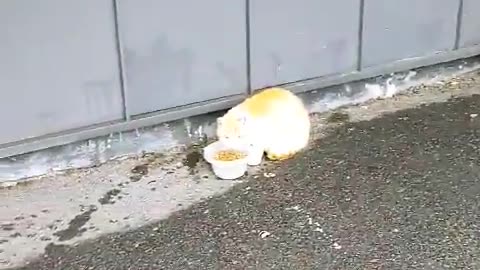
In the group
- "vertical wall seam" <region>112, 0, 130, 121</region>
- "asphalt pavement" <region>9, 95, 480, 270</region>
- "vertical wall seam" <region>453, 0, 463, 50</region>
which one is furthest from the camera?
"vertical wall seam" <region>453, 0, 463, 50</region>

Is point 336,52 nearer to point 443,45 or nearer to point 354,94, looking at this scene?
point 354,94

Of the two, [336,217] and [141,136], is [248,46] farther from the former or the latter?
[336,217]

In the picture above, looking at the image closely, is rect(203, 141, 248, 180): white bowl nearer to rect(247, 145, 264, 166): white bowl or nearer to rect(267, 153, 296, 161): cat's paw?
rect(247, 145, 264, 166): white bowl

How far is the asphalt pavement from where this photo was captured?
2629 mm

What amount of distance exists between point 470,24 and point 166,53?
1462 mm

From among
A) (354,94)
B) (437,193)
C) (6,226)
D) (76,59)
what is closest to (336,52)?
(354,94)

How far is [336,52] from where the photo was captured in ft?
11.3

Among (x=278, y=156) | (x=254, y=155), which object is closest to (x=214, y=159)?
(x=254, y=155)

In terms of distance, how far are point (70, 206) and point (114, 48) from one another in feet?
1.93

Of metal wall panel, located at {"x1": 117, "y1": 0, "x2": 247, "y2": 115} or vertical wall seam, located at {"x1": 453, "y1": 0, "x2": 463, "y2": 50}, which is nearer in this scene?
metal wall panel, located at {"x1": 117, "y1": 0, "x2": 247, "y2": 115}

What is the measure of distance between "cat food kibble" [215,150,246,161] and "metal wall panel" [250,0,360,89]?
346 mm


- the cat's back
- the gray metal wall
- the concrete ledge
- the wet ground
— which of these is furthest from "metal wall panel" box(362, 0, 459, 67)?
the cat's back

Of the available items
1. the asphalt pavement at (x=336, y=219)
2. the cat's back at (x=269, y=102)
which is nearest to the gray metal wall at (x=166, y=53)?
the cat's back at (x=269, y=102)

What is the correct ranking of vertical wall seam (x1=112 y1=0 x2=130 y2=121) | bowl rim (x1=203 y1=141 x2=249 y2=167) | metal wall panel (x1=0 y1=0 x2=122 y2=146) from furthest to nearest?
bowl rim (x1=203 y1=141 x2=249 y2=167), vertical wall seam (x1=112 y1=0 x2=130 y2=121), metal wall panel (x1=0 y1=0 x2=122 y2=146)
